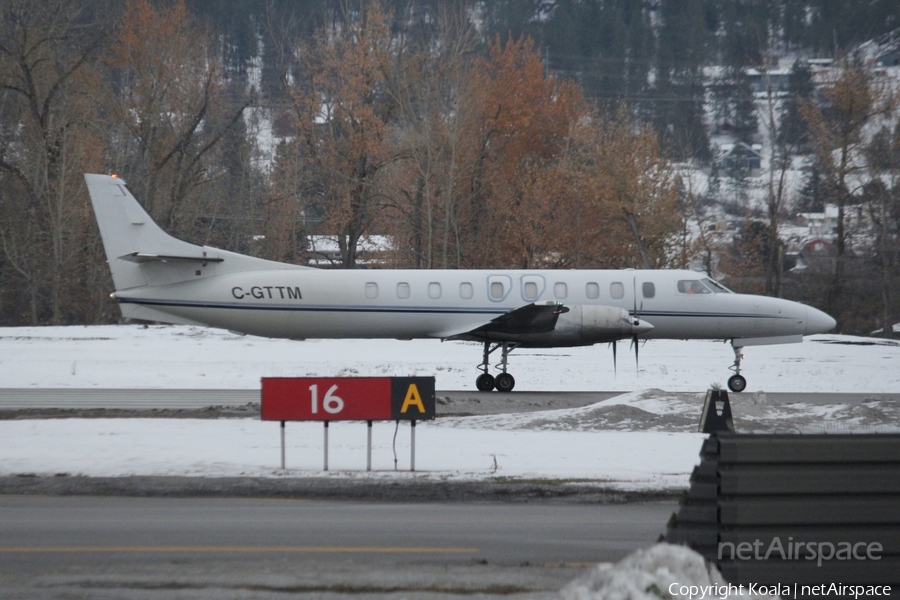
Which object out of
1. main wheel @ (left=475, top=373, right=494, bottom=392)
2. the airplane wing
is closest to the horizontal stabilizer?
the airplane wing

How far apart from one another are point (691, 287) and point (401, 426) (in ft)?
35.2

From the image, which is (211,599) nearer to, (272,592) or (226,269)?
(272,592)

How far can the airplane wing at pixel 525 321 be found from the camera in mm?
20750

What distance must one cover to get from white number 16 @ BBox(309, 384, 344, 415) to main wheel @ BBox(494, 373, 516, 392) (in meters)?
10.9

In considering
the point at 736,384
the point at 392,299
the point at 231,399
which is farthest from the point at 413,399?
the point at 736,384

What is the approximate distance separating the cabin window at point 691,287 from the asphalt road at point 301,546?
13923mm

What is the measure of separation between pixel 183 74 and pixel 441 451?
38101 mm

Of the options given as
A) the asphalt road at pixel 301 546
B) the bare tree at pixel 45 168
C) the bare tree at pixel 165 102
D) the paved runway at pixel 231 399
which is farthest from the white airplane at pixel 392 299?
the bare tree at pixel 165 102

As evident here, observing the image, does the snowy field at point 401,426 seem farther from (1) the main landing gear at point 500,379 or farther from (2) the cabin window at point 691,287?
(2) the cabin window at point 691,287

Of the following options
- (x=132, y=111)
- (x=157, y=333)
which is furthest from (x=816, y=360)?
(x=132, y=111)

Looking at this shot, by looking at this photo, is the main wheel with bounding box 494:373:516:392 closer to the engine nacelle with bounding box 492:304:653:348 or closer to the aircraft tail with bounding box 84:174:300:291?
the engine nacelle with bounding box 492:304:653:348

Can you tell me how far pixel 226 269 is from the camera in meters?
22.1

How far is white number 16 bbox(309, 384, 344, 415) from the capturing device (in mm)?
11047

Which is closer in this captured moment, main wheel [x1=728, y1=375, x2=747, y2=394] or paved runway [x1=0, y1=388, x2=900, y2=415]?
paved runway [x1=0, y1=388, x2=900, y2=415]
